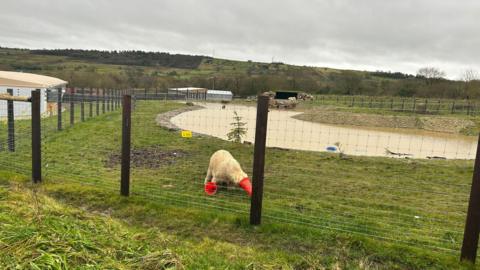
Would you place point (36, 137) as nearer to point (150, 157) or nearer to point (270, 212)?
point (150, 157)

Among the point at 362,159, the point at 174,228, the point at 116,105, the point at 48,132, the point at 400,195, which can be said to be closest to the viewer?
the point at 174,228

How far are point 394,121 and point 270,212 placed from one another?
117ft

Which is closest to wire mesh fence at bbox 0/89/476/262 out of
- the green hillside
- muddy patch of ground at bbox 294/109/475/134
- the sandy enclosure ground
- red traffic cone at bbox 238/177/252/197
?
red traffic cone at bbox 238/177/252/197

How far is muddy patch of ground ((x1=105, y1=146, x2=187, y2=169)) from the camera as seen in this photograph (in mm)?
9383

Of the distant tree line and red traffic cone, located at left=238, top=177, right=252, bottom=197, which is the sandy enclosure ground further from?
the distant tree line

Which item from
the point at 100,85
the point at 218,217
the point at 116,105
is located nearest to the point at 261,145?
the point at 218,217

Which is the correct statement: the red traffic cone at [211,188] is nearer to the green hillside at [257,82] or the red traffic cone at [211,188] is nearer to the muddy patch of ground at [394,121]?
the muddy patch of ground at [394,121]

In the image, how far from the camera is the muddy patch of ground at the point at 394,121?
34.7 metres

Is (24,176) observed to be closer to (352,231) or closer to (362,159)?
(352,231)

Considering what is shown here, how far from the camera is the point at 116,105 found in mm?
31922

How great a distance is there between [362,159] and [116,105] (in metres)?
24.7

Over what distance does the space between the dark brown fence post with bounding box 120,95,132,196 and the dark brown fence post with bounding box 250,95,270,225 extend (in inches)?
82.0

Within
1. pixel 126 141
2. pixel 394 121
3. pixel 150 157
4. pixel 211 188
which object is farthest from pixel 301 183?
pixel 394 121

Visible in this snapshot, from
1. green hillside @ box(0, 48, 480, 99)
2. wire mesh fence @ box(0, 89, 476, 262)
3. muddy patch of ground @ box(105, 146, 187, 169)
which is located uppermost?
green hillside @ box(0, 48, 480, 99)
